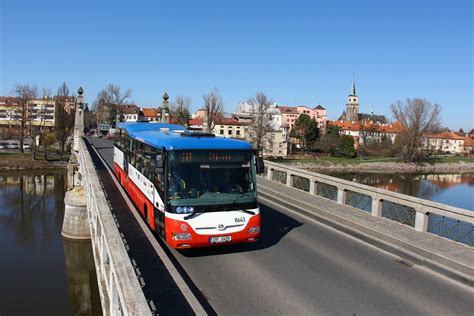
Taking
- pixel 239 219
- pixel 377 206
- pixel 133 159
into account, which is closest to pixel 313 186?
pixel 377 206

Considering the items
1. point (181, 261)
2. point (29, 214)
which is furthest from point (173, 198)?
point (29, 214)

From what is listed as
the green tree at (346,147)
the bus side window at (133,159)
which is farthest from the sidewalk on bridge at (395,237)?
the green tree at (346,147)

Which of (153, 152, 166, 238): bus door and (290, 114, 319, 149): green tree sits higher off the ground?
(290, 114, 319, 149): green tree

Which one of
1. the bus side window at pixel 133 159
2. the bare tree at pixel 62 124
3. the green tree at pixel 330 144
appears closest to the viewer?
the bus side window at pixel 133 159

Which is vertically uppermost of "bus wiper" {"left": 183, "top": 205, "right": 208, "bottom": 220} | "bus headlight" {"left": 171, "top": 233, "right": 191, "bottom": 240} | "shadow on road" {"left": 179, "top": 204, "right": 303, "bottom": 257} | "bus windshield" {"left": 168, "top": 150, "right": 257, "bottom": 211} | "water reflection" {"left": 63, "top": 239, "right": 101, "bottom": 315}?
"bus windshield" {"left": 168, "top": 150, "right": 257, "bottom": 211}

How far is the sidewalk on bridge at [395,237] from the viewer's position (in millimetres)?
9094

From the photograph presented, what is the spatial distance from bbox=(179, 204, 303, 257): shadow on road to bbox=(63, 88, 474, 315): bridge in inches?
1.3

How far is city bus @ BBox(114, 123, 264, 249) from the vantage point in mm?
8938

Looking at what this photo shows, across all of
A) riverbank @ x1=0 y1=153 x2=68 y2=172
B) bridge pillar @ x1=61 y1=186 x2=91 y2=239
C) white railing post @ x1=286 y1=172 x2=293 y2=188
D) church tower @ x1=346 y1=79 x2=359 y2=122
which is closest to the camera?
white railing post @ x1=286 y1=172 x2=293 y2=188

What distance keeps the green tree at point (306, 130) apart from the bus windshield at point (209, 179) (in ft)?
290

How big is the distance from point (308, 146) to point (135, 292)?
95391 millimetres

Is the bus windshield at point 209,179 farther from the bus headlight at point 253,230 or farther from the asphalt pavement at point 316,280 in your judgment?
the asphalt pavement at point 316,280

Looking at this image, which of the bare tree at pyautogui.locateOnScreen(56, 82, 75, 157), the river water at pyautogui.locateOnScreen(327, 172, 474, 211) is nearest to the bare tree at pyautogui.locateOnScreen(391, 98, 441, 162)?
the river water at pyautogui.locateOnScreen(327, 172, 474, 211)

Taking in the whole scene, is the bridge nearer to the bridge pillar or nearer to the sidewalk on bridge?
the sidewalk on bridge
